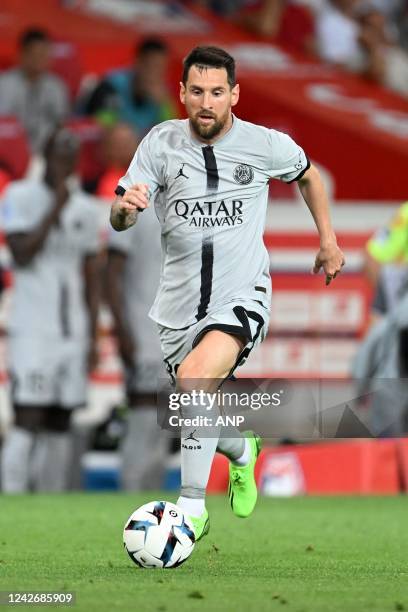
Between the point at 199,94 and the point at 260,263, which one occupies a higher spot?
the point at 199,94

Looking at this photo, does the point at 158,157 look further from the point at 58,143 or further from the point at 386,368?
the point at 386,368

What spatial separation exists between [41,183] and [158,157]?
5656 mm

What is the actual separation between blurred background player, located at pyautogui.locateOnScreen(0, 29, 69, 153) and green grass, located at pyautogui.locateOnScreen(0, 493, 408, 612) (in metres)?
4.92

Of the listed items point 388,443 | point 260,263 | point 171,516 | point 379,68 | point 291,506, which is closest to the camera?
point 171,516

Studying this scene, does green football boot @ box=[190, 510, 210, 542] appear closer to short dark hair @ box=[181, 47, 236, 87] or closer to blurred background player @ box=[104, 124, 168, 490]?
short dark hair @ box=[181, 47, 236, 87]

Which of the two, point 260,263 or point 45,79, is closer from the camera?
point 260,263

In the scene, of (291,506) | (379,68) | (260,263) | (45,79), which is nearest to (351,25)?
(379,68)

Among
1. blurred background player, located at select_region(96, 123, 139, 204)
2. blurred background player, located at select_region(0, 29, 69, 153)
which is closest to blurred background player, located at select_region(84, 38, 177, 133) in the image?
blurred background player, located at select_region(0, 29, 69, 153)

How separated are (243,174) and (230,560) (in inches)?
65.8

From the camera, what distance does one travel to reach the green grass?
238 inches

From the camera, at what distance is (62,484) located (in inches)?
522

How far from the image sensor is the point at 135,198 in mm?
6879

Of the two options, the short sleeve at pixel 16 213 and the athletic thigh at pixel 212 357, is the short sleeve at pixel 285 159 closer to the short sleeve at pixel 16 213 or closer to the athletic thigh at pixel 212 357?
the athletic thigh at pixel 212 357

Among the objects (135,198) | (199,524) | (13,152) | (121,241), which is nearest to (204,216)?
(135,198)
